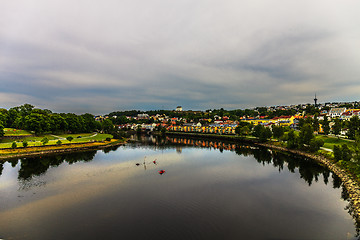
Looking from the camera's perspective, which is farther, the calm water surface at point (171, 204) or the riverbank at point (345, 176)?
the riverbank at point (345, 176)

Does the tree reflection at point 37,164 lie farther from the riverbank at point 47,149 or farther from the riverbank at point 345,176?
the riverbank at point 345,176

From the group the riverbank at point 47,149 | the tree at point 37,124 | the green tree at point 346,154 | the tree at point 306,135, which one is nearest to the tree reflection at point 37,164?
the riverbank at point 47,149

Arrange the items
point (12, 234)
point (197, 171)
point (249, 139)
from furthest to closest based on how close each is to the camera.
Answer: point (249, 139) → point (197, 171) → point (12, 234)

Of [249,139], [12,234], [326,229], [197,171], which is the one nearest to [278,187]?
[326,229]

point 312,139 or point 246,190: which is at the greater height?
point 312,139

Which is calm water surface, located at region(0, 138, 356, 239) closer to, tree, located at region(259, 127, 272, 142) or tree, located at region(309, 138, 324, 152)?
tree, located at region(309, 138, 324, 152)

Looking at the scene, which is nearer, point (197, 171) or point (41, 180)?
point (41, 180)

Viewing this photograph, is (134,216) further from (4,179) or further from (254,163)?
(254,163)

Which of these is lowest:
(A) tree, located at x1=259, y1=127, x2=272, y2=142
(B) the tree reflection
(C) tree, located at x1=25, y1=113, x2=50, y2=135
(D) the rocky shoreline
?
(D) the rocky shoreline

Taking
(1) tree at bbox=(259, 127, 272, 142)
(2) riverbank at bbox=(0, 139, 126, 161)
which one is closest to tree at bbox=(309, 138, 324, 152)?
(1) tree at bbox=(259, 127, 272, 142)
